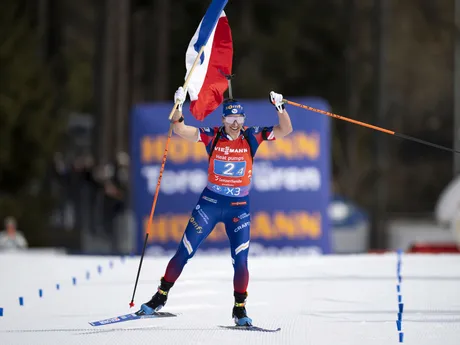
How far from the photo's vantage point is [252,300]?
36.5 feet

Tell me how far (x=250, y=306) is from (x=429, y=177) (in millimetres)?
48730

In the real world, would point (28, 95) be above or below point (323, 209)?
above

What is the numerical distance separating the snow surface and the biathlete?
43 cm

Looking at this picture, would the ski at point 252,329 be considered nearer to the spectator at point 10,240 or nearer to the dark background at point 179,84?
the spectator at point 10,240

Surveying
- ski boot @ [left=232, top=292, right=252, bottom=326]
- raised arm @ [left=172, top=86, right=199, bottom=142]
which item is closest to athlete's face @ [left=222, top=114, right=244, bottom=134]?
raised arm @ [left=172, top=86, right=199, bottom=142]

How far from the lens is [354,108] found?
136 feet

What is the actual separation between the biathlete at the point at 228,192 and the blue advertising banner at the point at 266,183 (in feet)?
24.4

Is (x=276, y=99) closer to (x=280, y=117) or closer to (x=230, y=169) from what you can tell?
(x=280, y=117)

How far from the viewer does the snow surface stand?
29.5ft

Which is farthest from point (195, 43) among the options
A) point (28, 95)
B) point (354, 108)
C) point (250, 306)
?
point (354, 108)

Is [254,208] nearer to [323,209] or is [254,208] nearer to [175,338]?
[323,209]

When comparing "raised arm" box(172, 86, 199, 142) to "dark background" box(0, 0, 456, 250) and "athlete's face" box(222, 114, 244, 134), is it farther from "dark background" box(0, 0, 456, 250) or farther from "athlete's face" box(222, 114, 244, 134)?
"dark background" box(0, 0, 456, 250)

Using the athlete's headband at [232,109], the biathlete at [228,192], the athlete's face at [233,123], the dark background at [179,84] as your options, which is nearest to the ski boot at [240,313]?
the biathlete at [228,192]

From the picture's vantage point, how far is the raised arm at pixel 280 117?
9.60 meters
